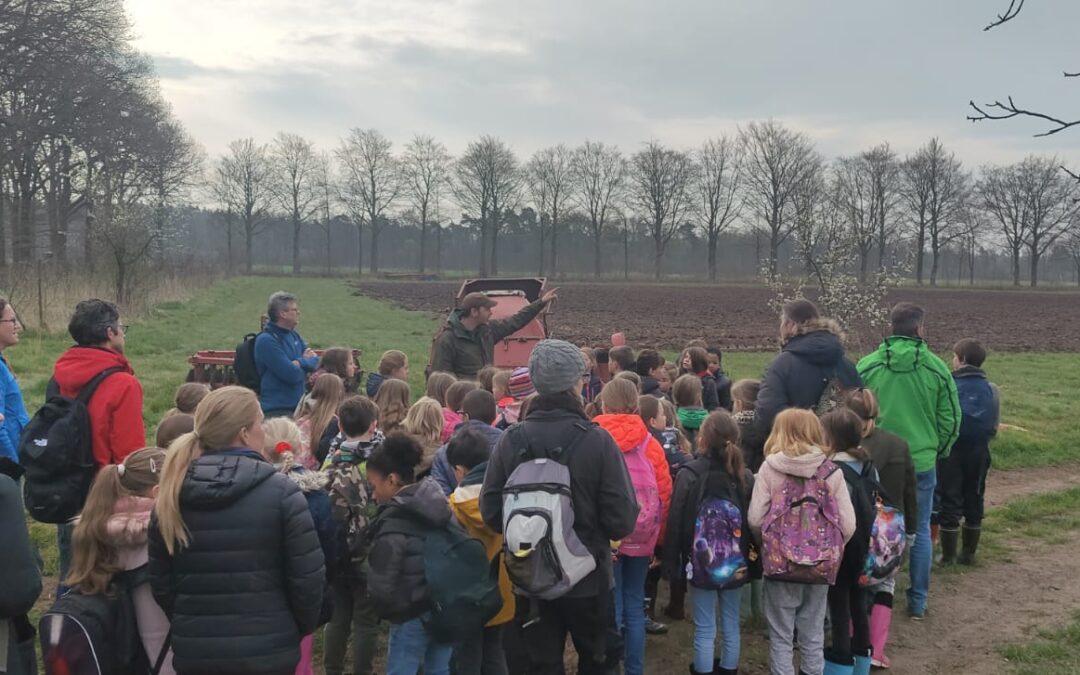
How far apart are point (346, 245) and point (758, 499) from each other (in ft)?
275

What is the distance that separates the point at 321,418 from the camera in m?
5.20

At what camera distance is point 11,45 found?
2356cm

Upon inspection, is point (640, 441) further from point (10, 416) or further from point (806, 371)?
point (10, 416)

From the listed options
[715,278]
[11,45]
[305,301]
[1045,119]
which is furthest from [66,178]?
[715,278]

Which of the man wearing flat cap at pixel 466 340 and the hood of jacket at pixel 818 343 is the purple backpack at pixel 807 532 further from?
the man wearing flat cap at pixel 466 340

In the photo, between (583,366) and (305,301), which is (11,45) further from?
(583,366)

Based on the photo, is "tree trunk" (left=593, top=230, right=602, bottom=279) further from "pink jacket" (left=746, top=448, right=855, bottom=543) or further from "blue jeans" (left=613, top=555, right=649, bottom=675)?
"pink jacket" (left=746, top=448, right=855, bottom=543)

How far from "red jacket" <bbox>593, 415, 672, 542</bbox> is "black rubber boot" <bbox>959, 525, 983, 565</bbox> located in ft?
10.6

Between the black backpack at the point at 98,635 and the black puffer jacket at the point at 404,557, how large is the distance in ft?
2.79

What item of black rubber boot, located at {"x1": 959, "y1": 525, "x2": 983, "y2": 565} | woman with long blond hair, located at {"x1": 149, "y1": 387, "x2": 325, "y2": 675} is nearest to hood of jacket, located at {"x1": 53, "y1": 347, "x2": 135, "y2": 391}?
woman with long blond hair, located at {"x1": 149, "y1": 387, "x2": 325, "y2": 675}

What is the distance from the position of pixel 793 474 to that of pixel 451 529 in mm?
1716

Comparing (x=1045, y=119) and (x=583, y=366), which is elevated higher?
(x=1045, y=119)

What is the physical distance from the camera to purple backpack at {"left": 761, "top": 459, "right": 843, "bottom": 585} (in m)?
3.92

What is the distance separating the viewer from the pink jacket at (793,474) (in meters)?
3.93
